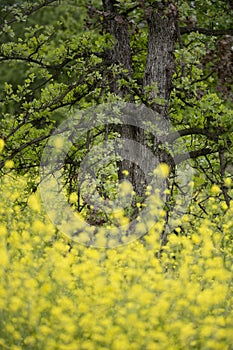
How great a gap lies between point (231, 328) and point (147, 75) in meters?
3.53

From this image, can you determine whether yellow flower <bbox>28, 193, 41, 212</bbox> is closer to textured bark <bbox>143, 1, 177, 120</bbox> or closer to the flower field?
the flower field

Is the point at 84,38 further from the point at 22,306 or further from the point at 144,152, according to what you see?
the point at 22,306

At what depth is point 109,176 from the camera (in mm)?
6301

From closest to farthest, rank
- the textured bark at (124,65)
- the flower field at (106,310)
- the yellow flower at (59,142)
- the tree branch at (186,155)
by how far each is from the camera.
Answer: the flower field at (106,310) < the yellow flower at (59,142) < the textured bark at (124,65) < the tree branch at (186,155)

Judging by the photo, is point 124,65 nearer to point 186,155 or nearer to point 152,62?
point 152,62

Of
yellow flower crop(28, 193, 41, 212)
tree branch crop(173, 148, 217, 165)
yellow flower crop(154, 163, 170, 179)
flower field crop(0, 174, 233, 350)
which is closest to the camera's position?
flower field crop(0, 174, 233, 350)

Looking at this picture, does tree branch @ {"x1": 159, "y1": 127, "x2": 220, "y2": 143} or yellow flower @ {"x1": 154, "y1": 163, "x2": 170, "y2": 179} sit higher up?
tree branch @ {"x1": 159, "y1": 127, "x2": 220, "y2": 143}

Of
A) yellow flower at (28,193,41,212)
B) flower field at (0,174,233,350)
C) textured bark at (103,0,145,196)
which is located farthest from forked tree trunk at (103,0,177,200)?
flower field at (0,174,233,350)

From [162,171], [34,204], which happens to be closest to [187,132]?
[162,171]

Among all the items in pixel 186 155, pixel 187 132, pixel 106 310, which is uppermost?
pixel 187 132

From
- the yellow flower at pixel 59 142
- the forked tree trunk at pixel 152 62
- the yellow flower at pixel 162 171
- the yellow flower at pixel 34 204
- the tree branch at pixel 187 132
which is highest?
the forked tree trunk at pixel 152 62

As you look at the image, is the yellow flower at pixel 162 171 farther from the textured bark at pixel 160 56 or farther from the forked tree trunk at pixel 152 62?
the textured bark at pixel 160 56

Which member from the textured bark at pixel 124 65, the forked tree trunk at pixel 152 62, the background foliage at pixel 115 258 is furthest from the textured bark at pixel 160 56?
the textured bark at pixel 124 65

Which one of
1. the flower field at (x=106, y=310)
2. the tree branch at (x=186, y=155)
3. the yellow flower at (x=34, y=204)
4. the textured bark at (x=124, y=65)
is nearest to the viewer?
the flower field at (x=106, y=310)
